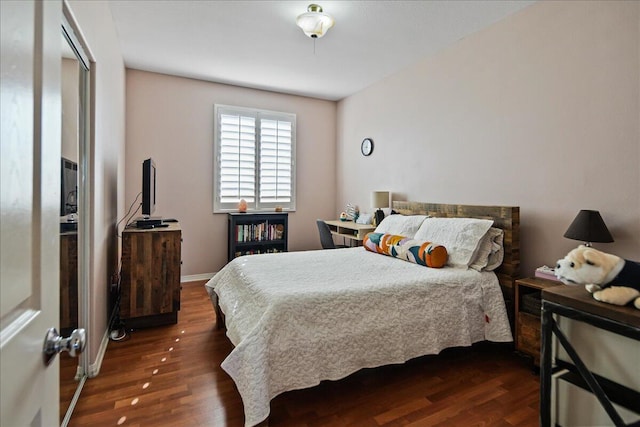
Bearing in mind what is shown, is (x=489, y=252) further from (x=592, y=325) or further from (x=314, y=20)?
(x=314, y=20)

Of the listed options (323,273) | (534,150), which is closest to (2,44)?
(323,273)

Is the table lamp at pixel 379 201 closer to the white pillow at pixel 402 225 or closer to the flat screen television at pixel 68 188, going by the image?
the white pillow at pixel 402 225

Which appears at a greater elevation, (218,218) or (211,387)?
(218,218)

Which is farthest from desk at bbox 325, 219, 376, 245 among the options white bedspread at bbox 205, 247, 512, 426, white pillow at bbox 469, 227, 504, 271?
white pillow at bbox 469, 227, 504, 271

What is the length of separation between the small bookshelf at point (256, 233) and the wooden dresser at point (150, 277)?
1.51m

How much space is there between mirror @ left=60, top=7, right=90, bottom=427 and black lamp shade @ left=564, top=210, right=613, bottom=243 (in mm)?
2901

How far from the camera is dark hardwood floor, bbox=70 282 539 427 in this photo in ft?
5.82

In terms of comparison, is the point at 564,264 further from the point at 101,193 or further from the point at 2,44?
the point at 101,193

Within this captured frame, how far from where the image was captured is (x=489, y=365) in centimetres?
236

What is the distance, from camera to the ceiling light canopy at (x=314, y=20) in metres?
2.70

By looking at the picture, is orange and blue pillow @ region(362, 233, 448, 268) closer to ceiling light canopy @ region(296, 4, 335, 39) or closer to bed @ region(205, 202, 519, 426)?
bed @ region(205, 202, 519, 426)

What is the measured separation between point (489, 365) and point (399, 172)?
235cm

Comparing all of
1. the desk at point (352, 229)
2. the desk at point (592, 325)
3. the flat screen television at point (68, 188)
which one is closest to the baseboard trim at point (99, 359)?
the flat screen television at point (68, 188)

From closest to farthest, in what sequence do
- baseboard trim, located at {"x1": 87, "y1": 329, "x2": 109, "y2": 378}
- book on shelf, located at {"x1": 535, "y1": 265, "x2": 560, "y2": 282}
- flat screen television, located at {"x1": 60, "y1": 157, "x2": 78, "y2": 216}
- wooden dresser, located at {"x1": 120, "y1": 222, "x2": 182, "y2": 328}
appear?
flat screen television, located at {"x1": 60, "y1": 157, "x2": 78, "y2": 216}
baseboard trim, located at {"x1": 87, "y1": 329, "x2": 109, "y2": 378}
book on shelf, located at {"x1": 535, "y1": 265, "x2": 560, "y2": 282}
wooden dresser, located at {"x1": 120, "y1": 222, "x2": 182, "y2": 328}
